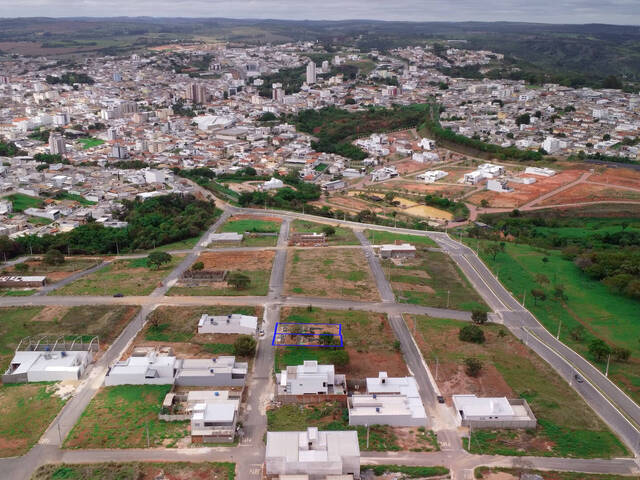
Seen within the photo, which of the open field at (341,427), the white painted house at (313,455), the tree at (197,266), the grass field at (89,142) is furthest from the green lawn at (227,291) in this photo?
Answer: the grass field at (89,142)

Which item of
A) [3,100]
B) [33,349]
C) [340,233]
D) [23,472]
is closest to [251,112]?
[3,100]

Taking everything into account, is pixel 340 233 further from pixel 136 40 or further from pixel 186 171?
pixel 136 40

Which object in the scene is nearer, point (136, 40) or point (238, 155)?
point (238, 155)

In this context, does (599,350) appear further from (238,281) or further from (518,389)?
(238,281)

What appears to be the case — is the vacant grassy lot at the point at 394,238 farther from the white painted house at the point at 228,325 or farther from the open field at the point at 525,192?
the white painted house at the point at 228,325

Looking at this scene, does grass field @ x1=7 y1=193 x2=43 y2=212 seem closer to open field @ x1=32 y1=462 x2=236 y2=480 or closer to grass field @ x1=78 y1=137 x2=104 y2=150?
grass field @ x1=78 y1=137 x2=104 y2=150

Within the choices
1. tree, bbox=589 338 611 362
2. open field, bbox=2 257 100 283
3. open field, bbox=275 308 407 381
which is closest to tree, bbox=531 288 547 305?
tree, bbox=589 338 611 362
